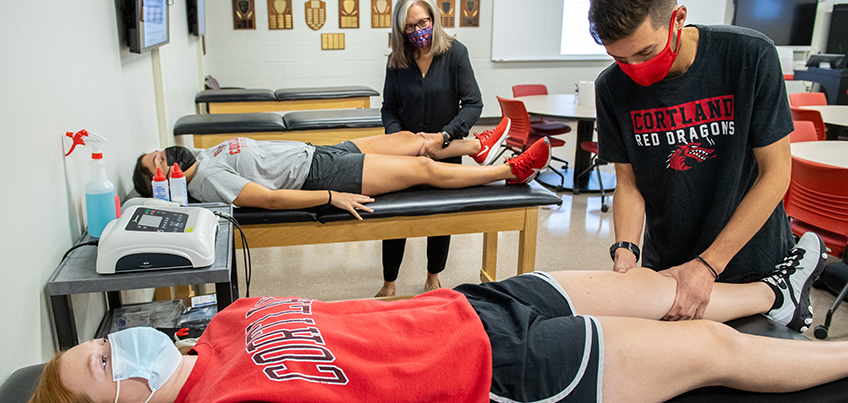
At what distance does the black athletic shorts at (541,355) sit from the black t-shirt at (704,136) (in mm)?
408

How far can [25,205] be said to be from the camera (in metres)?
1.26

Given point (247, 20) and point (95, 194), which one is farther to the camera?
point (247, 20)

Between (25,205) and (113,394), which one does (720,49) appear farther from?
(25,205)

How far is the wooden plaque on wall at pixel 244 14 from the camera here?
5992mm

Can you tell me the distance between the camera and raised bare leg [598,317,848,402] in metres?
1.11

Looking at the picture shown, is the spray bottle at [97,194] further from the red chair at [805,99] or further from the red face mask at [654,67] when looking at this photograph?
the red chair at [805,99]

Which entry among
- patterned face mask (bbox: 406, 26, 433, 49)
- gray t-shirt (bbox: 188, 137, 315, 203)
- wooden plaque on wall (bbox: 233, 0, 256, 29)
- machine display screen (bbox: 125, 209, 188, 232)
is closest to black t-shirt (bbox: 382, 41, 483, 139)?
patterned face mask (bbox: 406, 26, 433, 49)

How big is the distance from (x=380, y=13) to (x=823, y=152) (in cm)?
479

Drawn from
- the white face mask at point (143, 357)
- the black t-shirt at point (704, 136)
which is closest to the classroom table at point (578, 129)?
the black t-shirt at point (704, 136)

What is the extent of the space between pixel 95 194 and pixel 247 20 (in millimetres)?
5045

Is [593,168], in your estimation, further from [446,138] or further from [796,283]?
[796,283]

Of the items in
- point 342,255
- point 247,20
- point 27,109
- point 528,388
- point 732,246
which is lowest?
point 342,255

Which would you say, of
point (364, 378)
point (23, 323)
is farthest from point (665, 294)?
point (23, 323)

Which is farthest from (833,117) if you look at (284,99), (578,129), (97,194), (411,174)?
(97,194)
